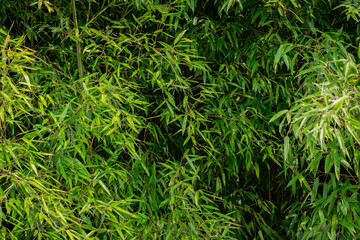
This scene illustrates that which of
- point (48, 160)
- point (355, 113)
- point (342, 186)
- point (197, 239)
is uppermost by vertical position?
point (355, 113)

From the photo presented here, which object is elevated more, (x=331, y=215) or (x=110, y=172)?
(x=110, y=172)

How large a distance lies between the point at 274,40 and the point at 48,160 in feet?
4.88

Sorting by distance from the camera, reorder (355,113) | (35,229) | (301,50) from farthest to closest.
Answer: (301,50) < (355,113) < (35,229)

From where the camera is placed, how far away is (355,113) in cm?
232

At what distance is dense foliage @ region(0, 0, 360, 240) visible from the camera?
2314mm

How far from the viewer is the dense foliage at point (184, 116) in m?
2.31

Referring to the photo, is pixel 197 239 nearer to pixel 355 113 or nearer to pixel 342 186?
pixel 342 186

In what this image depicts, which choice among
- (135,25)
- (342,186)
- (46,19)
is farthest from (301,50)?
(46,19)

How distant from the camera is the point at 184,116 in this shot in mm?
2631

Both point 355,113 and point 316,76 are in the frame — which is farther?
point 316,76

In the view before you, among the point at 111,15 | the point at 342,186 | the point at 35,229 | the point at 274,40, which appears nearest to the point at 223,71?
the point at 274,40

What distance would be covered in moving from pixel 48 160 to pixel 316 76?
1.58m

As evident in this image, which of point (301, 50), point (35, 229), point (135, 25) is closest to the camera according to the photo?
point (35, 229)

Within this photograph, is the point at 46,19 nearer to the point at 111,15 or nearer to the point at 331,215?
the point at 111,15
